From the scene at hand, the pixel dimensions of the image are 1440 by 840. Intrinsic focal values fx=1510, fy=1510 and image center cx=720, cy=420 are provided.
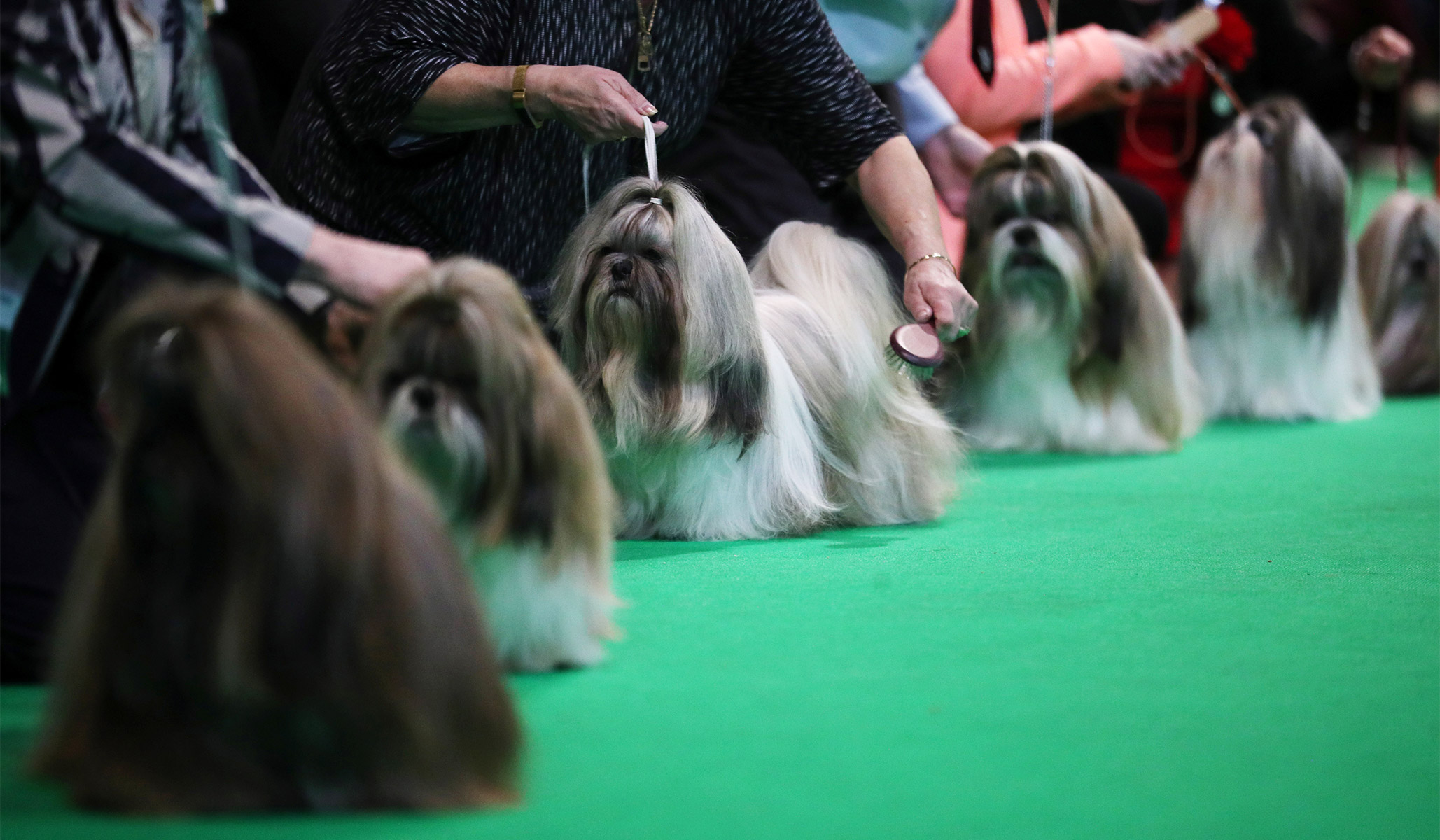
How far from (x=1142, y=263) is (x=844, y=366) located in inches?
63.0

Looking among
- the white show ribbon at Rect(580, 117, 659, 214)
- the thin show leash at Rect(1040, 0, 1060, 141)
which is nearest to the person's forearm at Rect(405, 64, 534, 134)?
the white show ribbon at Rect(580, 117, 659, 214)

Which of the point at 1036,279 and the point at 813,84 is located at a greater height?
the point at 813,84

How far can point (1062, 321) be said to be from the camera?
14.4ft

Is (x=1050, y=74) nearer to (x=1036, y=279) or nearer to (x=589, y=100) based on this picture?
(x=1036, y=279)

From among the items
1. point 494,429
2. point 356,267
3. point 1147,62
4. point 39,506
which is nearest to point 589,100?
point 356,267

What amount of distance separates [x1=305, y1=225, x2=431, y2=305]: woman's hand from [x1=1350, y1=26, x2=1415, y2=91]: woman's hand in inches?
211

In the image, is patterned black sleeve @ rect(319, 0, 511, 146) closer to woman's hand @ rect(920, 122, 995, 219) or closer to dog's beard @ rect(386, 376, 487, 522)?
dog's beard @ rect(386, 376, 487, 522)

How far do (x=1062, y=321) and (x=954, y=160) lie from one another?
29.1 inches

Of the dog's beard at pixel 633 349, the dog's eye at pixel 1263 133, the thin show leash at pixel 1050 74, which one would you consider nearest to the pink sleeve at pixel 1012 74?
the thin show leash at pixel 1050 74

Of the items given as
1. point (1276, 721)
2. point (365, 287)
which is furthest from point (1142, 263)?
point (365, 287)

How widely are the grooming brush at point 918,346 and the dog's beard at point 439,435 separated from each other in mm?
1348

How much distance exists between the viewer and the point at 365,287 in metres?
1.90

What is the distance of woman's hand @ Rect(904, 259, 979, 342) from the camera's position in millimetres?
3061

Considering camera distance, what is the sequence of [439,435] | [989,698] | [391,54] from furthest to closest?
[391,54], [989,698], [439,435]
